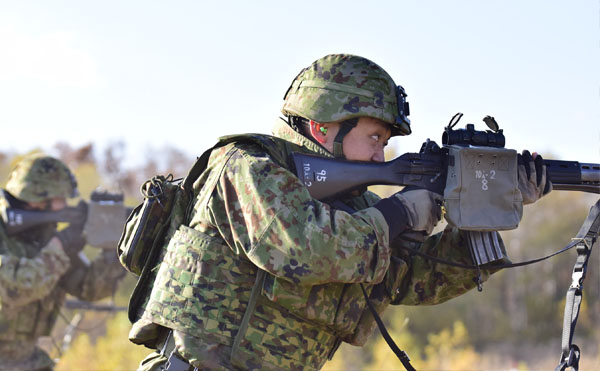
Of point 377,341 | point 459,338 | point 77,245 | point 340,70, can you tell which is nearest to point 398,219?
point 340,70

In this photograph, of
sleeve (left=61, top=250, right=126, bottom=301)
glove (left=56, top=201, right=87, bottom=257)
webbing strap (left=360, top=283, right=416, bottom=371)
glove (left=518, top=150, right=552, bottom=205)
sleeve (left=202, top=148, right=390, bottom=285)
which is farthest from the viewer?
sleeve (left=61, top=250, right=126, bottom=301)

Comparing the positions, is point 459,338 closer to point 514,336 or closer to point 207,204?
point 514,336

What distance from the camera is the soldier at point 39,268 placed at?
8469 mm

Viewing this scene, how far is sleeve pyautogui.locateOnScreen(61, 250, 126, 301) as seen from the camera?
370 inches

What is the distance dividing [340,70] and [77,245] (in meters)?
6.11

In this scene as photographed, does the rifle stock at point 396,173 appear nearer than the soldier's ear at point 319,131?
Yes

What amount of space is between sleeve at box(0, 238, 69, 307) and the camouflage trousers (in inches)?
17.9

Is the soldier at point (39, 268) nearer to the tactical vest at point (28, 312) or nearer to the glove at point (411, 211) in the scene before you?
the tactical vest at point (28, 312)

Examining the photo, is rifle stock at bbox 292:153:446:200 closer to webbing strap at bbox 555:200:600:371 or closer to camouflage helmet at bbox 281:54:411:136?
camouflage helmet at bbox 281:54:411:136

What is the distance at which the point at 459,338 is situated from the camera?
2672 cm

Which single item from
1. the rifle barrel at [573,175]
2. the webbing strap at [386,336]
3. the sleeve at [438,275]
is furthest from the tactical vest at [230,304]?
the rifle barrel at [573,175]

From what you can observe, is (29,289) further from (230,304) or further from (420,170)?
(420,170)

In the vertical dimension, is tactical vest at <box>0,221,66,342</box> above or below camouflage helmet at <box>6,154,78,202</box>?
below

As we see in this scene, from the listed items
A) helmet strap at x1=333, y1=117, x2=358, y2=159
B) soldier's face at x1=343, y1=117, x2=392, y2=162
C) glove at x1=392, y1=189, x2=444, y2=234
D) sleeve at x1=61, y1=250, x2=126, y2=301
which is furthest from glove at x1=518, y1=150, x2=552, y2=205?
sleeve at x1=61, y1=250, x2=126, y2=301
